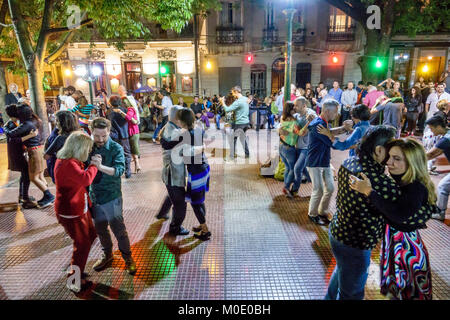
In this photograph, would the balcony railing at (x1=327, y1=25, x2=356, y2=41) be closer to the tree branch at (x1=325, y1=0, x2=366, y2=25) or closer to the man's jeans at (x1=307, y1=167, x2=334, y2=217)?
the tree branch at (x1=325, y1=0, x2=366, y2=25)

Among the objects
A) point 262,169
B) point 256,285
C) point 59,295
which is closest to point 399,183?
point 256,285

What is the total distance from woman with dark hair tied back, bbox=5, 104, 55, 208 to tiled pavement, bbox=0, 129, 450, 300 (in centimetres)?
36

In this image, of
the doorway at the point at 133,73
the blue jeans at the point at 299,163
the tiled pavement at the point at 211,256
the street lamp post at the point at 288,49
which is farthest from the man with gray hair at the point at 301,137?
the doorway at the point at 133,73

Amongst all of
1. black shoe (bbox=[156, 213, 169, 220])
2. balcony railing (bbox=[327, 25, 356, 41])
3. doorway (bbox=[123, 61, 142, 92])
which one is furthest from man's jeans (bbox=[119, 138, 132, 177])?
balcony railing (bbox=[327, 25, 356, 41])

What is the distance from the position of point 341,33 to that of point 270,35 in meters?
5.00

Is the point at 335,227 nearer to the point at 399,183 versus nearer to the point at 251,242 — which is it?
the point at 399,183

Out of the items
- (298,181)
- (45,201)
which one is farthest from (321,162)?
(45,201)

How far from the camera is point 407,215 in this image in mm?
1996

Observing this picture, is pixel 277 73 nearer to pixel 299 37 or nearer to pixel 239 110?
pixel 299 37

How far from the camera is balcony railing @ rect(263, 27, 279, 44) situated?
21500 millimetres

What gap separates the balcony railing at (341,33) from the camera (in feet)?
68.3

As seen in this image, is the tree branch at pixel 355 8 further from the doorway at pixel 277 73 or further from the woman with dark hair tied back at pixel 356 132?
the woman with dark hair tied back at pixel 356 132

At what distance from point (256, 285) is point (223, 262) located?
1.85 feet

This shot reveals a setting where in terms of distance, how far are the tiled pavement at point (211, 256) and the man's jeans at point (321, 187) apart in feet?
0.99
